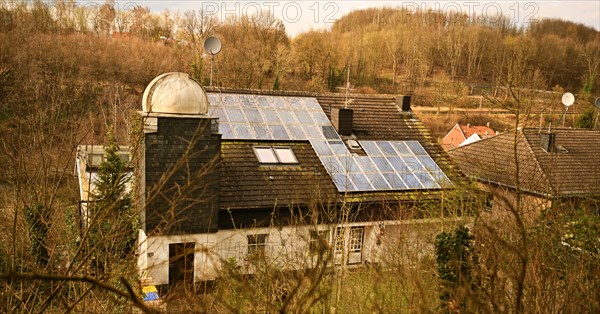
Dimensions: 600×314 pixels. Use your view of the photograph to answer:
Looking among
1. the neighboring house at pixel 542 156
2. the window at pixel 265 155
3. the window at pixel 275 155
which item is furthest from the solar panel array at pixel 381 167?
the neighboring house at pixel 542 156

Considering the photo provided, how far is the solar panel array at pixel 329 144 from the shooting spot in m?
15.5

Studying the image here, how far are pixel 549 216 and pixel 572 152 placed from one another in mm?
15546

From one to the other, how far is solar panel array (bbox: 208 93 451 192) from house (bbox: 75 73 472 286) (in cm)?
Result: 4

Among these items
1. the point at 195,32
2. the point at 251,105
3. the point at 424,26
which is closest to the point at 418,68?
the point at 424,26

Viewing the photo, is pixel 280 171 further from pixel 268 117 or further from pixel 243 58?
pixel 243 58

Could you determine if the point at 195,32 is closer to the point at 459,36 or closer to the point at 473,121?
the point at 473,121

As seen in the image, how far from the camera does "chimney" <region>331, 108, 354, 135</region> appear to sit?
17359mm

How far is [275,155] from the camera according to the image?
15.4 m

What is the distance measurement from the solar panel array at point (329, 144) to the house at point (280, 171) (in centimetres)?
4

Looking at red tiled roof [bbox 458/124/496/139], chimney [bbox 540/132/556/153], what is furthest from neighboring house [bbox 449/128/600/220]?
red tiled roof [bbox 458/124/496/139]

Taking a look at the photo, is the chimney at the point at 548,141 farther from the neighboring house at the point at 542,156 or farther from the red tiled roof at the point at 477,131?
the red tiled roof at the point at 477,131

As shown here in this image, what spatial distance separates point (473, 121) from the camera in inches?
1950

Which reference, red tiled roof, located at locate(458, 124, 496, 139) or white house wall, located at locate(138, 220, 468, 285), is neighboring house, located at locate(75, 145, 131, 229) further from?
red tiled roof, located at locate(458, 124, 496, 139)

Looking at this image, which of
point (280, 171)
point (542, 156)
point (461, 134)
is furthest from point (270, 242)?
point (461, 134)
